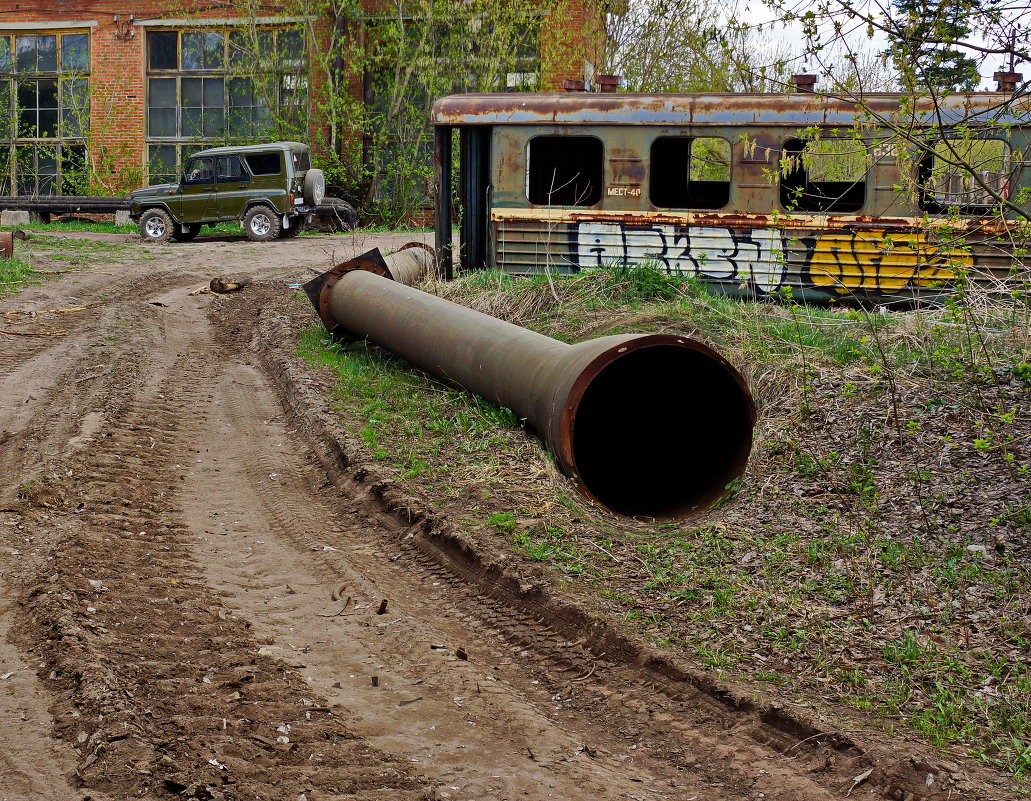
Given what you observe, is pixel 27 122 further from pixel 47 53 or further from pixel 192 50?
pixel 192 50

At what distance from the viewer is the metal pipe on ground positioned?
618 centimetres

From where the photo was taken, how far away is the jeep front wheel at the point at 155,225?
22328mm

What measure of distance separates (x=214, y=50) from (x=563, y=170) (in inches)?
690

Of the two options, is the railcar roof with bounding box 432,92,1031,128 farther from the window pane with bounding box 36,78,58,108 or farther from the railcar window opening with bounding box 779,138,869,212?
the window pane with bounding box 36,78,58,108

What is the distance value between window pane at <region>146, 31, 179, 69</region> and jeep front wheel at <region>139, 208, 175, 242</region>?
701 centimetres

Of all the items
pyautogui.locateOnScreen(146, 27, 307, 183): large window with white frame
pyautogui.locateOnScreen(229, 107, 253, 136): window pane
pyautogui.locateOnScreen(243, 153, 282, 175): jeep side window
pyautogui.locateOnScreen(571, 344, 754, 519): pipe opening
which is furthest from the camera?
pyautogui.locateOnScreen(229, 107, 253, 136): window pane

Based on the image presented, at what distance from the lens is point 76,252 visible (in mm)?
19062

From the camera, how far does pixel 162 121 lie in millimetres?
27859

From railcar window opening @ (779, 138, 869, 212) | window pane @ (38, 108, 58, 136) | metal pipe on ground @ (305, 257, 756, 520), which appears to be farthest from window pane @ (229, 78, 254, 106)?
metal pipe on ground @ (305, 257, 756, 520)

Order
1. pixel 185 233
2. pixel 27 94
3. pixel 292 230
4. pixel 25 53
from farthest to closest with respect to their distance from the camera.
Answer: pixel 27 94 < pixel 25 53 < pixel 185 233 < pixel 292 230

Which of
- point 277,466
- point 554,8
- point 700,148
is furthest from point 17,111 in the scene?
point 277,466

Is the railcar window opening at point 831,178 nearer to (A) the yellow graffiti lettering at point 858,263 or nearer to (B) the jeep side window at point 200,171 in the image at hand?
(A) the yellow graffiti lettering at point 858,263

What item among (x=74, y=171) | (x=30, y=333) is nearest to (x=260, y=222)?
(x=74, y=171)

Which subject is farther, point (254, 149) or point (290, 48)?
point (290, 48)
